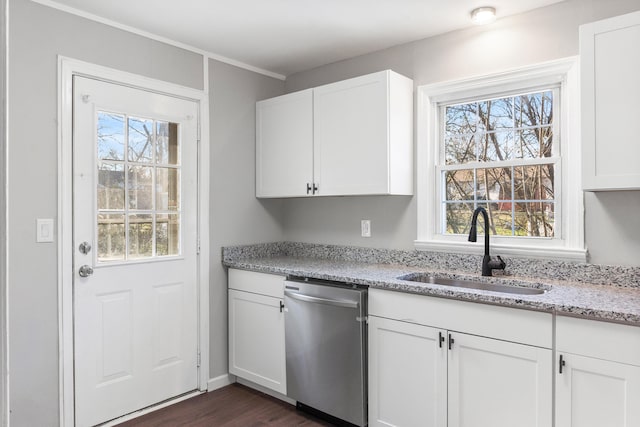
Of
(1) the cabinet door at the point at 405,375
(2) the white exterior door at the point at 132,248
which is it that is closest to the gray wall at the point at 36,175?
(2) the white exterior door at the point at 132,248

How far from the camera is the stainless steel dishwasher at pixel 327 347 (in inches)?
98.0

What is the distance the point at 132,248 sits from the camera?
280 cm

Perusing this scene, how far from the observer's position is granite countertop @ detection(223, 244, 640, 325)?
1.81m

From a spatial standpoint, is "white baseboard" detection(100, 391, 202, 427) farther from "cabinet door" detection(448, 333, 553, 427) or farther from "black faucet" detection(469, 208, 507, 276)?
"black faucet" detection(469, 208, 507, 276)

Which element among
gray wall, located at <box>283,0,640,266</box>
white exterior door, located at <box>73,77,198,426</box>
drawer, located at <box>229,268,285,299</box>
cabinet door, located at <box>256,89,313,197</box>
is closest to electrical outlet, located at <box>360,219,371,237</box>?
gray wall, located at <box>283,0,640,266</box>

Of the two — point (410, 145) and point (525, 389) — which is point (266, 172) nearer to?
point (410, 145)

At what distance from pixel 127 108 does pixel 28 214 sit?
2.76 feet

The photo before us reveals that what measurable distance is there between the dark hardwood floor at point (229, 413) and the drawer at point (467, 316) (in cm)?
90

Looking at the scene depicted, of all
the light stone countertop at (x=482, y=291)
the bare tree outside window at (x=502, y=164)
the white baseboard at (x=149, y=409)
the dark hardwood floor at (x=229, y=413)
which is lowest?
the dark hardwood floor at (x=229, y=413)

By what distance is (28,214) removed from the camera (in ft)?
7.77

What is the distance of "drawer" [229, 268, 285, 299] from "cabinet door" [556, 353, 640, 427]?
1.67 metres

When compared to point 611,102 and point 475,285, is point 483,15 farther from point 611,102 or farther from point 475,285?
point 475,285

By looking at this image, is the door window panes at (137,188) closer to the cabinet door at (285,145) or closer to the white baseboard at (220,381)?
the cabinet door at (285,145)

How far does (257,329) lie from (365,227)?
1.05 metres
